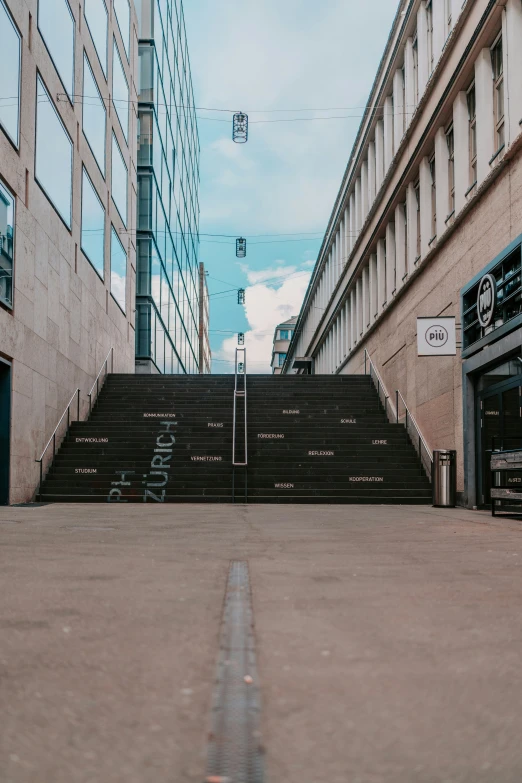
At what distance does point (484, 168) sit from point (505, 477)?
625 centimetres

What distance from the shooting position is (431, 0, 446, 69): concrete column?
62.5 ft

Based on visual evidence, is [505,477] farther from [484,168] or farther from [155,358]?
[155,358]

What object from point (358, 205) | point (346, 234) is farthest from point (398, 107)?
point (346, 234)

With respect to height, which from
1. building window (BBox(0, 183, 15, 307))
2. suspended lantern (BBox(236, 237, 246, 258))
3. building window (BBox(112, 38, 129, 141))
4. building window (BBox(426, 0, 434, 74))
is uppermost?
building window (BBox(112, 38, 129, 141))

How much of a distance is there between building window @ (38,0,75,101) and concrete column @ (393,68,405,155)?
9.84 m

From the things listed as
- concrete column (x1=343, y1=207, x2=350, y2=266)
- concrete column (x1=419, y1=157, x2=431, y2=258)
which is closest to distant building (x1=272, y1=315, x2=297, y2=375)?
concrete column (x1=343, y1=207, x2=350, y2=266)

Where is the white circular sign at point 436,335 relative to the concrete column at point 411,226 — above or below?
below

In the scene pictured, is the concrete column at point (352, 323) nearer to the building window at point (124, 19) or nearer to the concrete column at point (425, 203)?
the concrete column at point (425, 203)

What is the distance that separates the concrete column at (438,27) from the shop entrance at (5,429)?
12.8 m

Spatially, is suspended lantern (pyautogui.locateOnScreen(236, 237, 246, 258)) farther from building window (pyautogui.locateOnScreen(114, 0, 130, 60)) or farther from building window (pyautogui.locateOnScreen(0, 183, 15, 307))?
building window (pyautogui.locateOnScreen(0, 183, 15, 307))

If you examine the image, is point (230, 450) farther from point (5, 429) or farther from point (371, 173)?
point (371, 173)

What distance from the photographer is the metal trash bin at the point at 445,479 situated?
15906mm

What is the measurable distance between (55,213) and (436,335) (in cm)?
913

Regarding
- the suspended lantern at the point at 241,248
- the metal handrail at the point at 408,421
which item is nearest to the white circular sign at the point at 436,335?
the metal handrail at the point at 408,421
